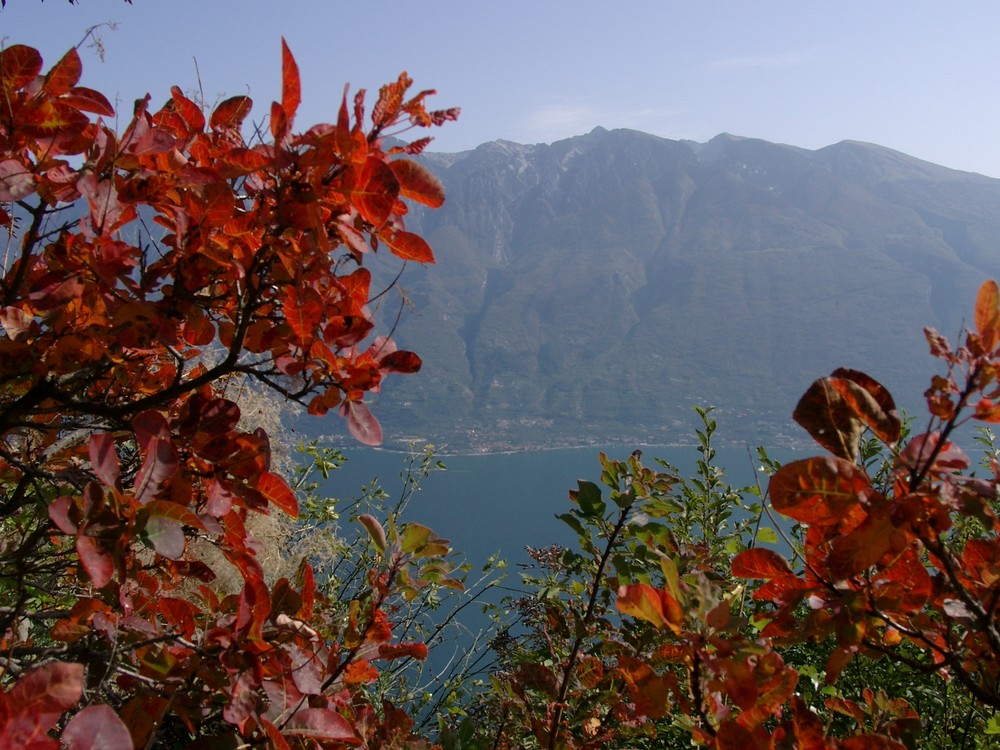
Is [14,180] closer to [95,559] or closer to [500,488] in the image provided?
[95,559]

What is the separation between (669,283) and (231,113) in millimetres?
90133

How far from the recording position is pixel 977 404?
2.07 ft

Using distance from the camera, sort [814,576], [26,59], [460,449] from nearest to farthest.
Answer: [814,576] → [26,59] → [460,449]

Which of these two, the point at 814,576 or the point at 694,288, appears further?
the point at 694,288

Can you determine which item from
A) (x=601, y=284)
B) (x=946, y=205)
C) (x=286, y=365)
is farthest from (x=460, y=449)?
(x=946, y=205)

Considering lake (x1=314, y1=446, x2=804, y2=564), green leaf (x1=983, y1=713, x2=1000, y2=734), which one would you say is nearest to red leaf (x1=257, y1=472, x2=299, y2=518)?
green leaf (x1=983, y1=713, x2=1000, y2=734)

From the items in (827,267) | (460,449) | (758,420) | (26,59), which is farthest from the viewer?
(827,267)

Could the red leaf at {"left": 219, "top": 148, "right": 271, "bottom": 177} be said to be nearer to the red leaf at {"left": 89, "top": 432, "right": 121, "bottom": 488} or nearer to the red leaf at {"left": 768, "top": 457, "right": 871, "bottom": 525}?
the red leaf at {"left": 89, "top": 432, "right": 121, "bottom": 488}

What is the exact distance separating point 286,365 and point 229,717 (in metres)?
0.42

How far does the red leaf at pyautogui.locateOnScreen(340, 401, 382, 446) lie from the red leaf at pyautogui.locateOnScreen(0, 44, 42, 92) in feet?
1.87

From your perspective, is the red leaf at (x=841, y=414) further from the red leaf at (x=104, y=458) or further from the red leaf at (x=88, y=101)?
the red leaf at (x=88, y=101)

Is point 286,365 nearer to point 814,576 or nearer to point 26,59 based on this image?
point 26,59

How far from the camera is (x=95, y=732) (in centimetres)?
52

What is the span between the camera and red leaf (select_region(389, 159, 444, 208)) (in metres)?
0.88
